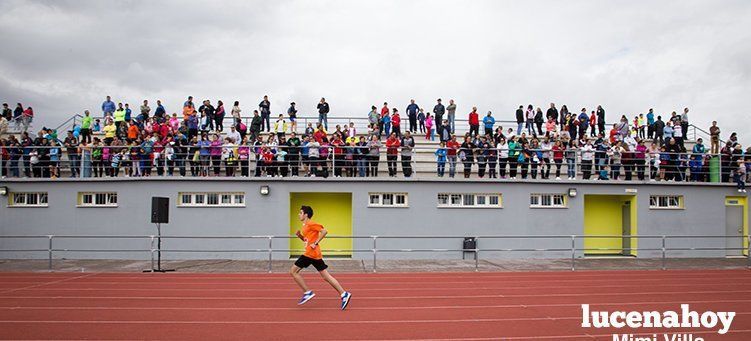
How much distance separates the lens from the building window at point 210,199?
21109 mm

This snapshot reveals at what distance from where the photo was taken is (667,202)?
22.7 meters

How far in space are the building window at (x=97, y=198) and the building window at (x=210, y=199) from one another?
2642mm

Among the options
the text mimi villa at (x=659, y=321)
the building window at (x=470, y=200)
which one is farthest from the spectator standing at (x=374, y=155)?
the text mimi villa at (x=659, y=321)

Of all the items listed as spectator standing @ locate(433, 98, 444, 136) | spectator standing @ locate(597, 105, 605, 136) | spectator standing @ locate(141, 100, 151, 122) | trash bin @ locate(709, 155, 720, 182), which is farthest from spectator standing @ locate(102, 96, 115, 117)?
trash bin @ locate(709, 155, 720, 182)

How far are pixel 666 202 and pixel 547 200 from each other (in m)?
4.94

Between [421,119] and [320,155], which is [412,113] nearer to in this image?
[421,119]

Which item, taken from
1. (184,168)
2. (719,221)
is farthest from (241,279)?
(719,221)

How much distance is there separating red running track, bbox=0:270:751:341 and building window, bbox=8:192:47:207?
591 centimetres

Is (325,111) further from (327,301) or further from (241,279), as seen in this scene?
(327,301)

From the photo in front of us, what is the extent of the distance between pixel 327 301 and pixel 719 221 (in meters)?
18.1

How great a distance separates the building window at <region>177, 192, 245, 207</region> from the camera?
21109 mm

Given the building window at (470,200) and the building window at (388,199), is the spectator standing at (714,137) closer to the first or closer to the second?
the building window at (470,200)

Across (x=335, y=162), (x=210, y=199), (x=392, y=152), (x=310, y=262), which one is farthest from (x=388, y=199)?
(x=310, y=262)

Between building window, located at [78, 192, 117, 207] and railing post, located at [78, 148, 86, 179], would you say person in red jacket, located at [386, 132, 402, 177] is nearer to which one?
building window, located at [78, 192, 117, 207]
